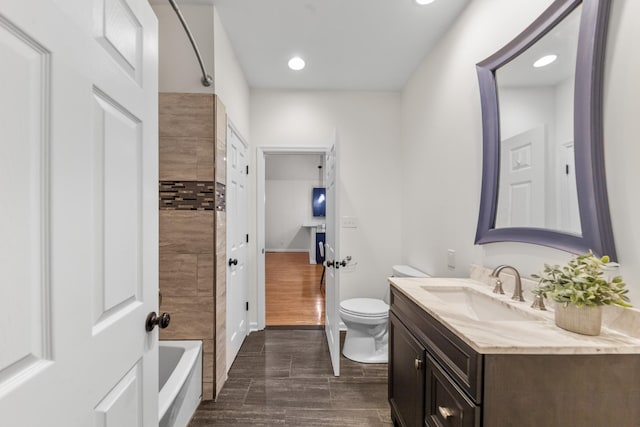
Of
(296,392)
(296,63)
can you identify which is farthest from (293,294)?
(296,63)

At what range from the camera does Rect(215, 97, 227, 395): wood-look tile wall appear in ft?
6.65

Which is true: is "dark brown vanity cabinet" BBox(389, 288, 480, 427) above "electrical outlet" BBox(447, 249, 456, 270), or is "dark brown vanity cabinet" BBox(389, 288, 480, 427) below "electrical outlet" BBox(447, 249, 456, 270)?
below

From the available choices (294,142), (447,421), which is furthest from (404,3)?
(447,421)

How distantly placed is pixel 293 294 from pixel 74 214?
4.03 meters

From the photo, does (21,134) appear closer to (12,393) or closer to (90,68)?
(90,68)

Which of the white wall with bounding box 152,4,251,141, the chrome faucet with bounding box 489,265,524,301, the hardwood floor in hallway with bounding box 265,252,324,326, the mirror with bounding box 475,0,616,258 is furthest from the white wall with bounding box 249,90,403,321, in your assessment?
the chrome faucet with bounding box 489,265,524,301

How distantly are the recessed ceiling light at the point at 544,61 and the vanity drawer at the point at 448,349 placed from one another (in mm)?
1257

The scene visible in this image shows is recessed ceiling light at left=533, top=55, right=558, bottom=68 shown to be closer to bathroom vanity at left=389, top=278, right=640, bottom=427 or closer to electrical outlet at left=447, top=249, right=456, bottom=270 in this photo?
bathroom vanity at left=389, top=278, right=640, bottom=427

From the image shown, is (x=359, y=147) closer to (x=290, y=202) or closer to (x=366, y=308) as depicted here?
(x=366, y=308)

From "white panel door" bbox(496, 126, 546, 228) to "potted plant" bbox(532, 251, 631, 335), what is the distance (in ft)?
1.30

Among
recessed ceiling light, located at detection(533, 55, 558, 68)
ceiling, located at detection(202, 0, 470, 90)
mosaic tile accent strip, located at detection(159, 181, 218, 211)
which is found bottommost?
mosaic tile accent strip, located at detection(159, 181, 218, 211)

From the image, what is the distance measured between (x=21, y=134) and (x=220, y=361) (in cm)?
197

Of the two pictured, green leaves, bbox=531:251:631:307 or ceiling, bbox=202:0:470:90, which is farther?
ceiling, bbox=202:0:470:90

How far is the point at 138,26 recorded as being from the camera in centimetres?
100
